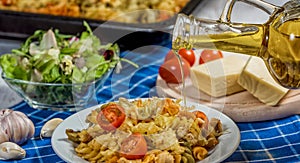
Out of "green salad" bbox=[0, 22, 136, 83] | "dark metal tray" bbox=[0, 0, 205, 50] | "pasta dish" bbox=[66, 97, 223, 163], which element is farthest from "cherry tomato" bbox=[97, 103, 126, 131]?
"dark metal tray" bbox=[0, 0, 205, 50]

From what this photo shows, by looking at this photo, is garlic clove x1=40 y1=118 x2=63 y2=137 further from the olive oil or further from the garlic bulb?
the olive oil

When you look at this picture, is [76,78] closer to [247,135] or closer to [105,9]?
[247,135]

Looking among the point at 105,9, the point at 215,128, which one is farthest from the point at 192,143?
the point at 105,9

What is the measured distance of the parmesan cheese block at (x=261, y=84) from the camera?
1531mm

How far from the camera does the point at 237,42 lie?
1.25 meters

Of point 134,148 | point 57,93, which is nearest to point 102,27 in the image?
point 57,93

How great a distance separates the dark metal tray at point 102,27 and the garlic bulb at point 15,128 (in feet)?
1.85

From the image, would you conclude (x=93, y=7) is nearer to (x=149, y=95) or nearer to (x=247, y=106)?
(x=149, y=95)

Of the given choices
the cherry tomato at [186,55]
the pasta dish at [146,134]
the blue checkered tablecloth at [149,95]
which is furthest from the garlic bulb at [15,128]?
the cherry tomato at [186,55]

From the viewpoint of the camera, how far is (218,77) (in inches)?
62.8

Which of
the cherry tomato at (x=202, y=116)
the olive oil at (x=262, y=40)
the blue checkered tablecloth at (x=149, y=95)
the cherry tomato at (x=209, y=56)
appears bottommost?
the blue checkered tablecloth at (x=149, y=95)

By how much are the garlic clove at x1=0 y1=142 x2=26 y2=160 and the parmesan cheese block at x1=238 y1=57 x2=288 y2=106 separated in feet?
1.86

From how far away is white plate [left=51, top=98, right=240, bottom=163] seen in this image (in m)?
1.25

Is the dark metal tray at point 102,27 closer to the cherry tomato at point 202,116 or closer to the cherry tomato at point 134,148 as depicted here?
the cherry tomato at point 202,116
